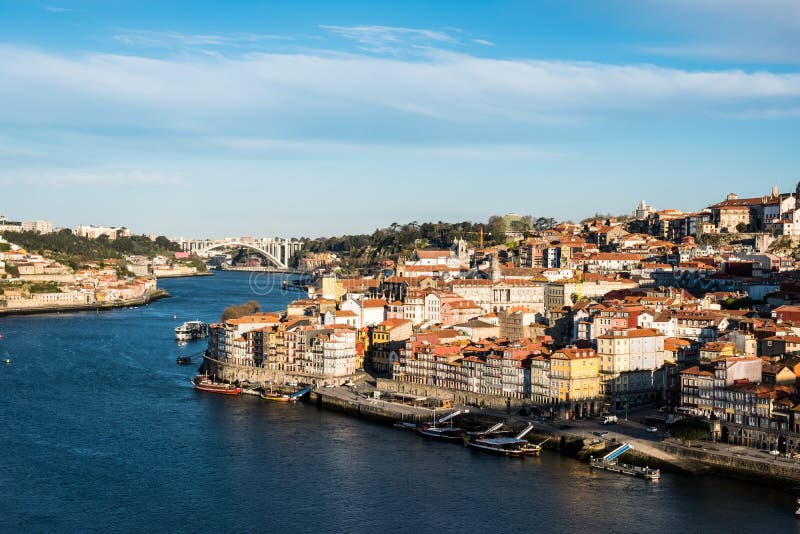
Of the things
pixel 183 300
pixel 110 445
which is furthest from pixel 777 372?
pixel 183 300

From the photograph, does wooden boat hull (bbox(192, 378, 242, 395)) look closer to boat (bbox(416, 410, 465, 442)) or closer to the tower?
boat (bbox(416, 410, 465, 442))

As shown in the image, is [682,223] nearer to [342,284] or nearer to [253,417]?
[342,284]

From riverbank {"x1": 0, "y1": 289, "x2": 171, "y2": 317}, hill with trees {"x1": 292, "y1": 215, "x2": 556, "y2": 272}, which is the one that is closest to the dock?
hill with trees {"x1": 292, "y1": 215, "x2": 556, "y2": 272}

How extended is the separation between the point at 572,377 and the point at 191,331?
27.1 m

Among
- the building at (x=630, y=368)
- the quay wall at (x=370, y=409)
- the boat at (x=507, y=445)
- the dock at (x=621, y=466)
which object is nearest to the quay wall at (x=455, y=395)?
the quay wall at (x=370, y=409)

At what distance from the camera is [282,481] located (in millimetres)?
24094

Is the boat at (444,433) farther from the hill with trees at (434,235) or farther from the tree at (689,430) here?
the hill with trees at (434,235)

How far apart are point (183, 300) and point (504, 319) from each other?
1730 inches

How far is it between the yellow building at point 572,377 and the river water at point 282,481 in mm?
3061

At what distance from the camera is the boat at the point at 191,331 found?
50.4 meters

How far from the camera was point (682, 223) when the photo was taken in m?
59.8

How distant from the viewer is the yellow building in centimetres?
2917

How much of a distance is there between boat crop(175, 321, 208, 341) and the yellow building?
2594 centimetres

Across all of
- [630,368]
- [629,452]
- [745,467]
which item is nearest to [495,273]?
[630,368]
